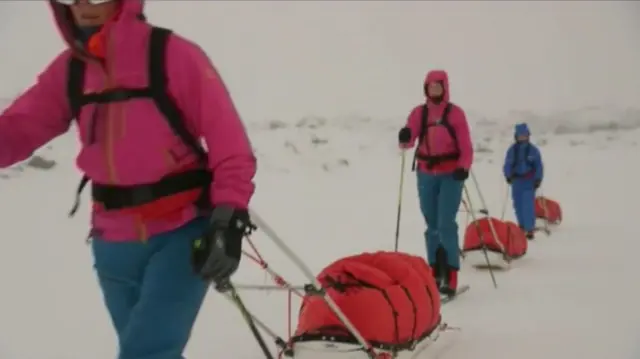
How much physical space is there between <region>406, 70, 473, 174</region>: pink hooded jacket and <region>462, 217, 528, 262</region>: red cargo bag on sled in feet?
3.09

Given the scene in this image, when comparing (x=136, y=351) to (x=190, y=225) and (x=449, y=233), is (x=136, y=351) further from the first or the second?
(x=449, y=233)

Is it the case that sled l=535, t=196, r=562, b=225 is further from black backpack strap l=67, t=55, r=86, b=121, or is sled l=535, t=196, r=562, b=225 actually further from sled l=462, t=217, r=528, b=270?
black backpack strap l=67, t=55, r=86, b=121

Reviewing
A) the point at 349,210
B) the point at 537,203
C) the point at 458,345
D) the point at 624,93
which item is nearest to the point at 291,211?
the point at 349,210

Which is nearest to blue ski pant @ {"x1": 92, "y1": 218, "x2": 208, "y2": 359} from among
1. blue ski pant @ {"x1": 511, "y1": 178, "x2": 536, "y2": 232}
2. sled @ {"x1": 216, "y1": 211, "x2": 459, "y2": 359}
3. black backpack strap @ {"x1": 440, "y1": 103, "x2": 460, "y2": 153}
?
sled @ {"x1": 216, "y1": 211, "x2": 459, "y2": 359}

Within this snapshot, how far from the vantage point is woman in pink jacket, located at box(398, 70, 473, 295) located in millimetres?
3516

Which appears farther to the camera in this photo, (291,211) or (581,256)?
(291,211)

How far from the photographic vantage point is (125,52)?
1.32 meters

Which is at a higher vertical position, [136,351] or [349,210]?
[136,351]

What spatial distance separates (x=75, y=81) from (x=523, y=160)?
16.3 ft

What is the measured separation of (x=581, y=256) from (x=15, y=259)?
3.62m

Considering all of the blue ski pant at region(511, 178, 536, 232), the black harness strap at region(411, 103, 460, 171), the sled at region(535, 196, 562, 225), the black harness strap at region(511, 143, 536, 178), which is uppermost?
the black harness strap at region(411, 103, 460, 171)

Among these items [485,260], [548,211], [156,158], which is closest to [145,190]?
[156,158]

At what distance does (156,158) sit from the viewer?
4.36 feet

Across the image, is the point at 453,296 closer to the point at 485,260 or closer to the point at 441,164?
the point at 441,164
